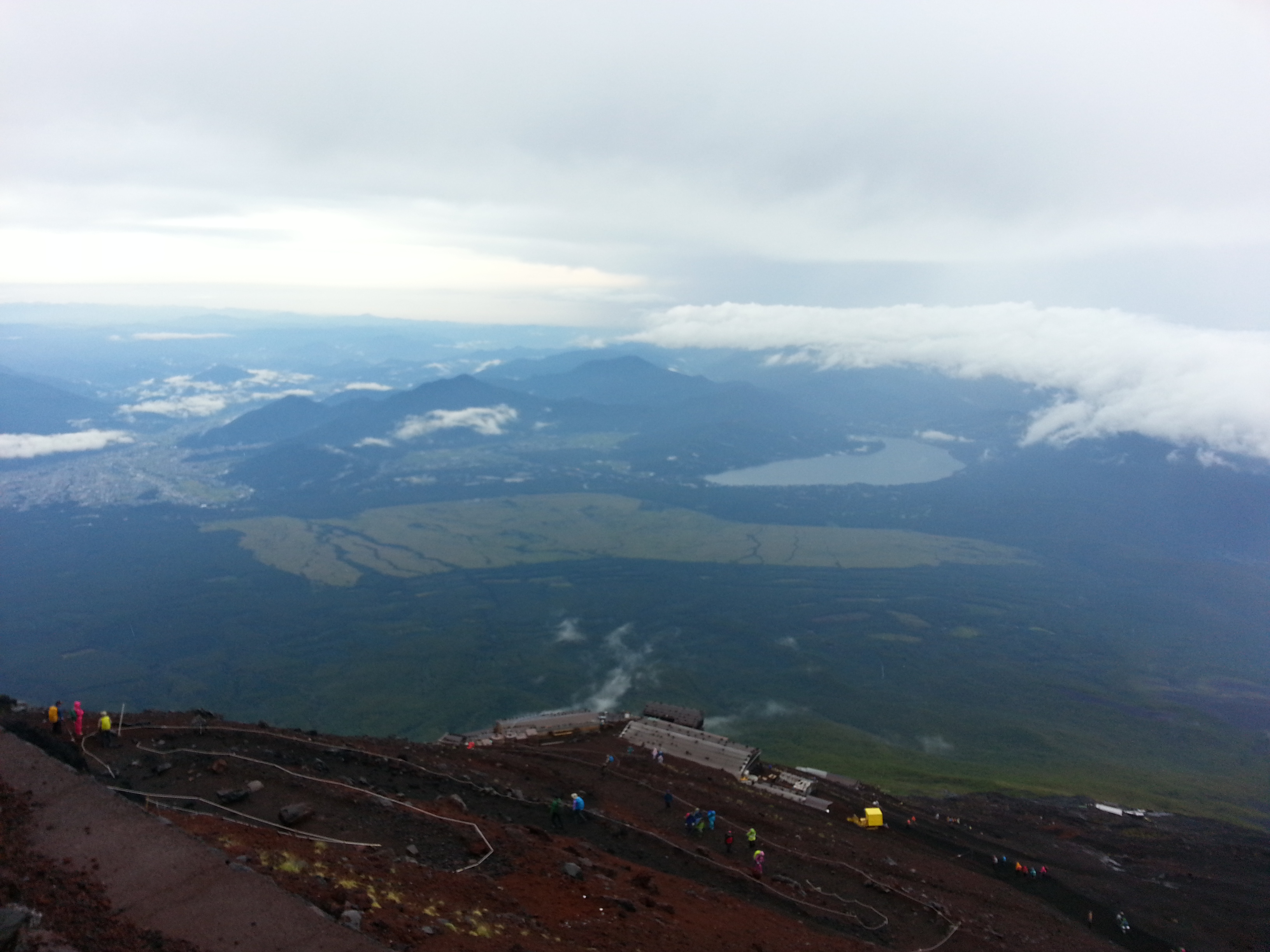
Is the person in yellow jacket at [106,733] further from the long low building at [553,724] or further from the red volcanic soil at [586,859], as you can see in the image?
the long low building at [553,724]

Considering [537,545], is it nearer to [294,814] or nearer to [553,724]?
[553,724]

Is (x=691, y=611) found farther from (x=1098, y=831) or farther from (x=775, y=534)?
(x=1098, y=831)

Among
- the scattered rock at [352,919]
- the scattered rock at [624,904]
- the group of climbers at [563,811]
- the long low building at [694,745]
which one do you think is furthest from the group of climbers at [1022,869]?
the scattered rock at [352,919]

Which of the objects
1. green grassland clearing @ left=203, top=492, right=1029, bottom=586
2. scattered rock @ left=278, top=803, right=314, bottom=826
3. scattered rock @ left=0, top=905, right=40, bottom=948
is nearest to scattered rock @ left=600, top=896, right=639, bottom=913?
scattered rock @ left=278, top=803, right=314, bottom=826

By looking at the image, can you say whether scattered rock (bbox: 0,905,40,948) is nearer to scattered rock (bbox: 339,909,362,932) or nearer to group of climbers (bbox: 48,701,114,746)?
scattered rock (bbox: 339,909,362,932)

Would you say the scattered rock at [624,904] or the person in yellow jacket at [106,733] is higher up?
the person in yellow jacket at [106,733]
